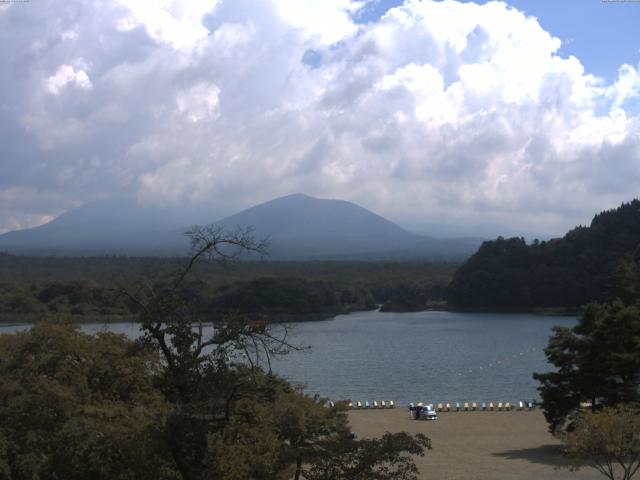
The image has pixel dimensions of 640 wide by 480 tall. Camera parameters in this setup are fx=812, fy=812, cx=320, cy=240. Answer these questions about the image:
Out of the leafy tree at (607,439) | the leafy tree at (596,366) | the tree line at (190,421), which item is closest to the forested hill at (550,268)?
the leafy tree at (596,366)

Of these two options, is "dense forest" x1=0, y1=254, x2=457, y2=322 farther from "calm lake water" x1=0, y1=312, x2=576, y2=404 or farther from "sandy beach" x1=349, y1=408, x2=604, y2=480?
"sandy beach" x1=349, y1=408, x2=604, y2=480

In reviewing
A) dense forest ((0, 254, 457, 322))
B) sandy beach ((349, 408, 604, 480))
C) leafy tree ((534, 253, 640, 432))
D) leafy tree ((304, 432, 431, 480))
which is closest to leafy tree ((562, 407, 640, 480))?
sandy beach ((349, 408, 604, 480))

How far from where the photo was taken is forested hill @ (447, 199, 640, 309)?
201ft

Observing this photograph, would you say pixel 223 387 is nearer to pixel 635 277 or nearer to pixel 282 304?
pixel 635 277

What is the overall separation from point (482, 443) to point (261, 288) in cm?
3983

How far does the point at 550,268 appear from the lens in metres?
63.3

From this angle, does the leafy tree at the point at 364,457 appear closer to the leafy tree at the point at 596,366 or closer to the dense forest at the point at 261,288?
the leafy tree at the point at 596,366

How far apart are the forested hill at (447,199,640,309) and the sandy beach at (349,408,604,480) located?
38.7m

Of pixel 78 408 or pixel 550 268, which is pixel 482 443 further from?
pixel 550 268

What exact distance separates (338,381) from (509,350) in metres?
12.3

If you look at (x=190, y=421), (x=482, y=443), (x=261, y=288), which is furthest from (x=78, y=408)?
(x=261, y=288)

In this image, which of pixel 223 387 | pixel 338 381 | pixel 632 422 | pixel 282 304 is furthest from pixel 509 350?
pixel 223 387

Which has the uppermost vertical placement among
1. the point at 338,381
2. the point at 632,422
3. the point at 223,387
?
the point at 223,387

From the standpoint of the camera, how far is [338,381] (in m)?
30.9
